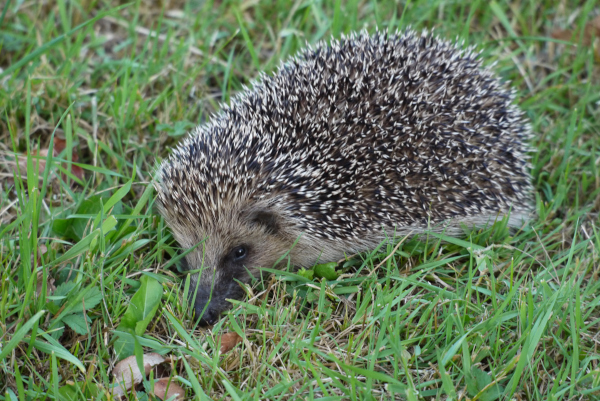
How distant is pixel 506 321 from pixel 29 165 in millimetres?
2566

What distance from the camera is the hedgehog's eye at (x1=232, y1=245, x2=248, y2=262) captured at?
12.3 feet

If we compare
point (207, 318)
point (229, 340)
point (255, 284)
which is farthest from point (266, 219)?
point (229, 340)

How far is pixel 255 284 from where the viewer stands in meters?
3.69

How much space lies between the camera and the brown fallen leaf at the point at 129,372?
289cm

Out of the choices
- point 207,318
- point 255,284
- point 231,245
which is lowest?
point 255,284

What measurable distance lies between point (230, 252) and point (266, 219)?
0.96 ft

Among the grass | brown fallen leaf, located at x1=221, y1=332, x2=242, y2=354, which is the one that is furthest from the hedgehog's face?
brown fallen leaf, located at x1=221, y1=332, x2=242, y2=354

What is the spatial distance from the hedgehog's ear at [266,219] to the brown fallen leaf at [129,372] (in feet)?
3.27

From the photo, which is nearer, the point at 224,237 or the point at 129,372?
the point at 129,372

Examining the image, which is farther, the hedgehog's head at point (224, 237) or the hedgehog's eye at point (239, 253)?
the hedgehog's eye at point (239, 253)

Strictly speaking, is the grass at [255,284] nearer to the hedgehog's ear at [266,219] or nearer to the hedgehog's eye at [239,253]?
the hedgehog's eye at [239,253]

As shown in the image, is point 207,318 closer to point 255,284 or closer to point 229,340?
point 229,340

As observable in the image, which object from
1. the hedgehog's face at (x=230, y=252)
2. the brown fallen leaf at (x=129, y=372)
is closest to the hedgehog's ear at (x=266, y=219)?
the hedgehog's face at (x=230, y=252)

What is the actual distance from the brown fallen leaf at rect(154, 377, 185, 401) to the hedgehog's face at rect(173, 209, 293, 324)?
1.74 feet
